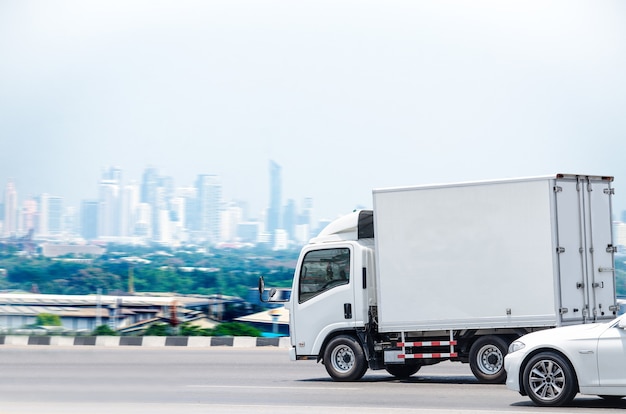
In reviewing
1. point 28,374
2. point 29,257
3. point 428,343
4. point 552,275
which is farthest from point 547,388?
point 29,257

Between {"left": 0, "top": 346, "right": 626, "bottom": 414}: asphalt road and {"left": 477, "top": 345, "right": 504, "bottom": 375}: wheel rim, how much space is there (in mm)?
374

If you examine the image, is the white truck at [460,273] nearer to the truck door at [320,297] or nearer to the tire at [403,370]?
the truck door at [320,297]

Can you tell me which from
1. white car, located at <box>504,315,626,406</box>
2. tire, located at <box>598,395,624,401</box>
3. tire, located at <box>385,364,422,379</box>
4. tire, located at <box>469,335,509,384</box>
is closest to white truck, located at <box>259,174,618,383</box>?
tire, located at <box>469,335,509,384</box>

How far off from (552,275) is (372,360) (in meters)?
3.59

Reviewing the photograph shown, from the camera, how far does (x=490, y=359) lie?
1662cm

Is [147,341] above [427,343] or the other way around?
the other way around

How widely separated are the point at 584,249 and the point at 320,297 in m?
4.50

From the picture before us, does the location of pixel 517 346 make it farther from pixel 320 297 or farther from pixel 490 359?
pixel 320 297

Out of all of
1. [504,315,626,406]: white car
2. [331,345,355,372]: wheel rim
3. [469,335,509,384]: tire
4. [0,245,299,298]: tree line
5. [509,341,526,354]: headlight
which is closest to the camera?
[504,315,626,406]: white car

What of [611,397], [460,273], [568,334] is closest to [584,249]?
[460,273]

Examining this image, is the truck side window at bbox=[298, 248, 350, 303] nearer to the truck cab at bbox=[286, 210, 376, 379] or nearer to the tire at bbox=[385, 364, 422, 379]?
the truck cab at bbox=[286, 210, 376, 379]

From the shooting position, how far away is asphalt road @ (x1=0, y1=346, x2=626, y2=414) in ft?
42.7

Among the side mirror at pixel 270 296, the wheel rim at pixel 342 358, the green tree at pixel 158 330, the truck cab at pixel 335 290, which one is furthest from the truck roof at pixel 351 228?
the green tree at pixel 158 330

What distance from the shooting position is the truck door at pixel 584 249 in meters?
16.1
